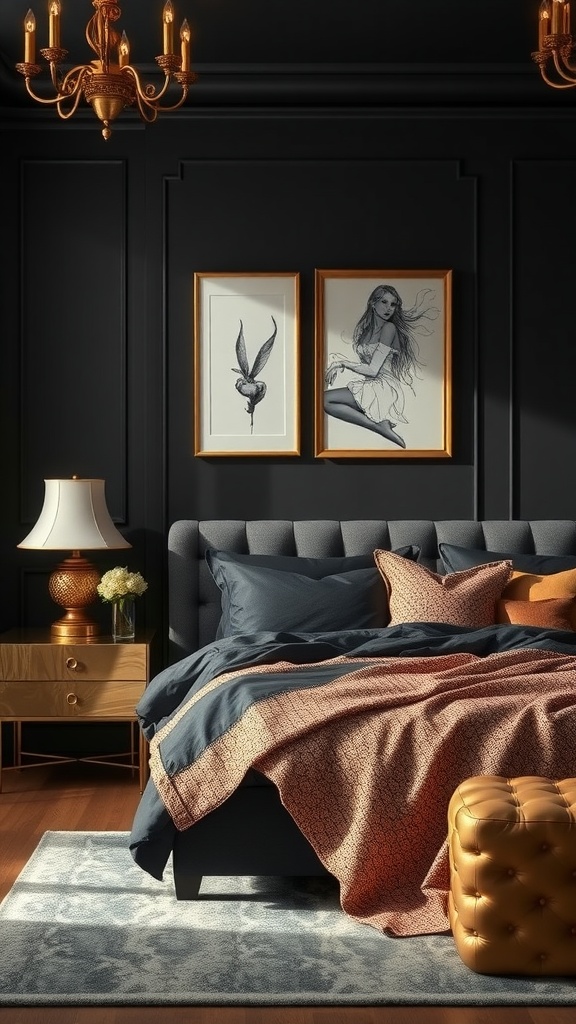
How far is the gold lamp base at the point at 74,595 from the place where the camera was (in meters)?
5.23

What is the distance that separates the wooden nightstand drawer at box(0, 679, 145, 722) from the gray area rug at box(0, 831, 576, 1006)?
1.29 meters

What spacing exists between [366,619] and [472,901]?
219 centimetres

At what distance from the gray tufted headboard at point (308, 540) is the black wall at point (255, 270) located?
0.16 m

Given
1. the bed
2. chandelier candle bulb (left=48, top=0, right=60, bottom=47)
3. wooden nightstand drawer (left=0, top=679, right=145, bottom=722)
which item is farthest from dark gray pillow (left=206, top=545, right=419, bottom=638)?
chandelier candle bulb (left=48, top=0, right=60, bottom=47)

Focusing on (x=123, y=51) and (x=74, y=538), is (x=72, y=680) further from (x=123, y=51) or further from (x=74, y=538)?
(x=123, y=51)

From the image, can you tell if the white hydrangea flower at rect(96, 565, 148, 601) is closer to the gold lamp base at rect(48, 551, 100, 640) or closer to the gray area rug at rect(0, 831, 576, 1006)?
the gold lamp base at rect(48, 551, 100, 640)

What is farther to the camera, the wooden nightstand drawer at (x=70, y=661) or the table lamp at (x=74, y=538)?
the table lamp at (x=74, y=538)

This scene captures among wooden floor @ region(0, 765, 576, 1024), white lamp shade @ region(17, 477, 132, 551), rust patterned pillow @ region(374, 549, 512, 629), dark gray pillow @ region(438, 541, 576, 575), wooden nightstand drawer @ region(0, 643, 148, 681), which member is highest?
white lamp shade @ region(17, 477, 132, 551)

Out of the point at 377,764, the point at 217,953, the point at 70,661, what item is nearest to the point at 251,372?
the point at 70,661

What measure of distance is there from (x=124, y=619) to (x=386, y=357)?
184 cm

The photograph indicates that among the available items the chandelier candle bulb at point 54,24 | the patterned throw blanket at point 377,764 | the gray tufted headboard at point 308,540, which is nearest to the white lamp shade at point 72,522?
the gray tufted headboard at point 308,540

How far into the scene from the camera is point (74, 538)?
5.14 m

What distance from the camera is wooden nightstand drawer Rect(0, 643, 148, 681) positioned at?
5043 millimetres

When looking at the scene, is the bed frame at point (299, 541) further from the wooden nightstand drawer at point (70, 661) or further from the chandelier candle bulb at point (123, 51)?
the chandelier candle bulb at point (123, 51)
